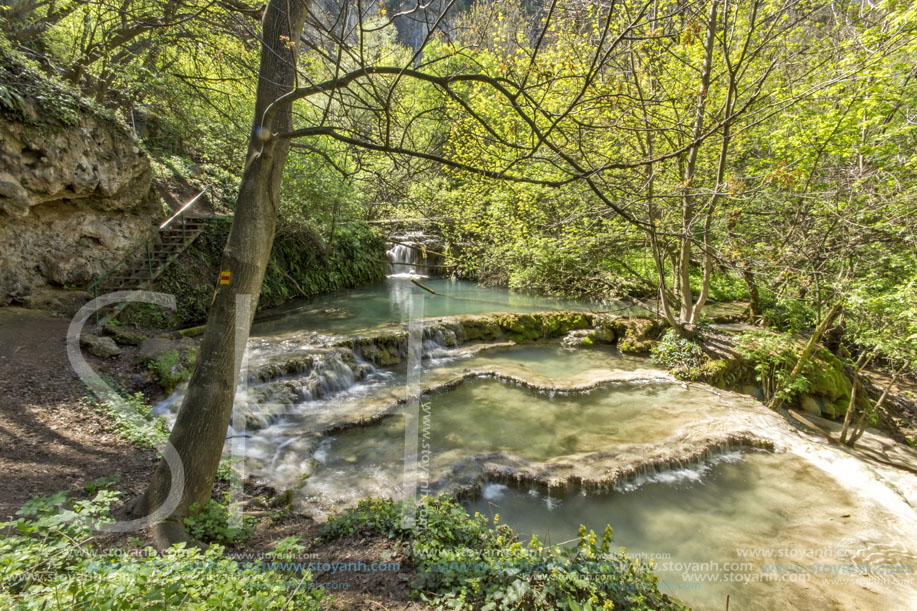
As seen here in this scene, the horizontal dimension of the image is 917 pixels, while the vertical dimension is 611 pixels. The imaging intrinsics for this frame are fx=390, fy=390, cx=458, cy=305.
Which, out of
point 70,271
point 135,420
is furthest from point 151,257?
point 135,420

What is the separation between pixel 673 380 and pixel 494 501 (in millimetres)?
5549

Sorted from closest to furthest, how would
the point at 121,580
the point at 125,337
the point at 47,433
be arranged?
1. the point at 121,580
2. the point at 47,433
3. the point at 125,337

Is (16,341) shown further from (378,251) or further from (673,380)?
(378,251)

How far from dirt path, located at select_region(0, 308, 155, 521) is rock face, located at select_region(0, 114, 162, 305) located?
1.80 meters

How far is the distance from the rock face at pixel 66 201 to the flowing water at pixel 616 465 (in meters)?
4.03

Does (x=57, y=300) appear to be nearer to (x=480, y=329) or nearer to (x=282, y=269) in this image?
(x=282, y=269)

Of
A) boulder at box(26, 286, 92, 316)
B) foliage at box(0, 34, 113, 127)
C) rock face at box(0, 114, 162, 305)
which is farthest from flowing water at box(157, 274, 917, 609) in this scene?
foliage at box(0, 34, 113, 127)

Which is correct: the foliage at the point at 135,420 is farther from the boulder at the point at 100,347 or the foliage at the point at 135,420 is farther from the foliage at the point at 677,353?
the foliage at the point at 677,353

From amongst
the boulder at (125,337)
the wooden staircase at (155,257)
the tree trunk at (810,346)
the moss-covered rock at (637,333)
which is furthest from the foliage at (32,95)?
the tree trunk at (810,346)

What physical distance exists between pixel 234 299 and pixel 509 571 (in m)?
2.75

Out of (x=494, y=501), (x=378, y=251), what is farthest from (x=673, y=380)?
(x=378, y=251)

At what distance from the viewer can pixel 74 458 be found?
4039mm

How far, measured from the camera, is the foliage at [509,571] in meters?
2.48

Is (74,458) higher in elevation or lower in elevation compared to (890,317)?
lower
